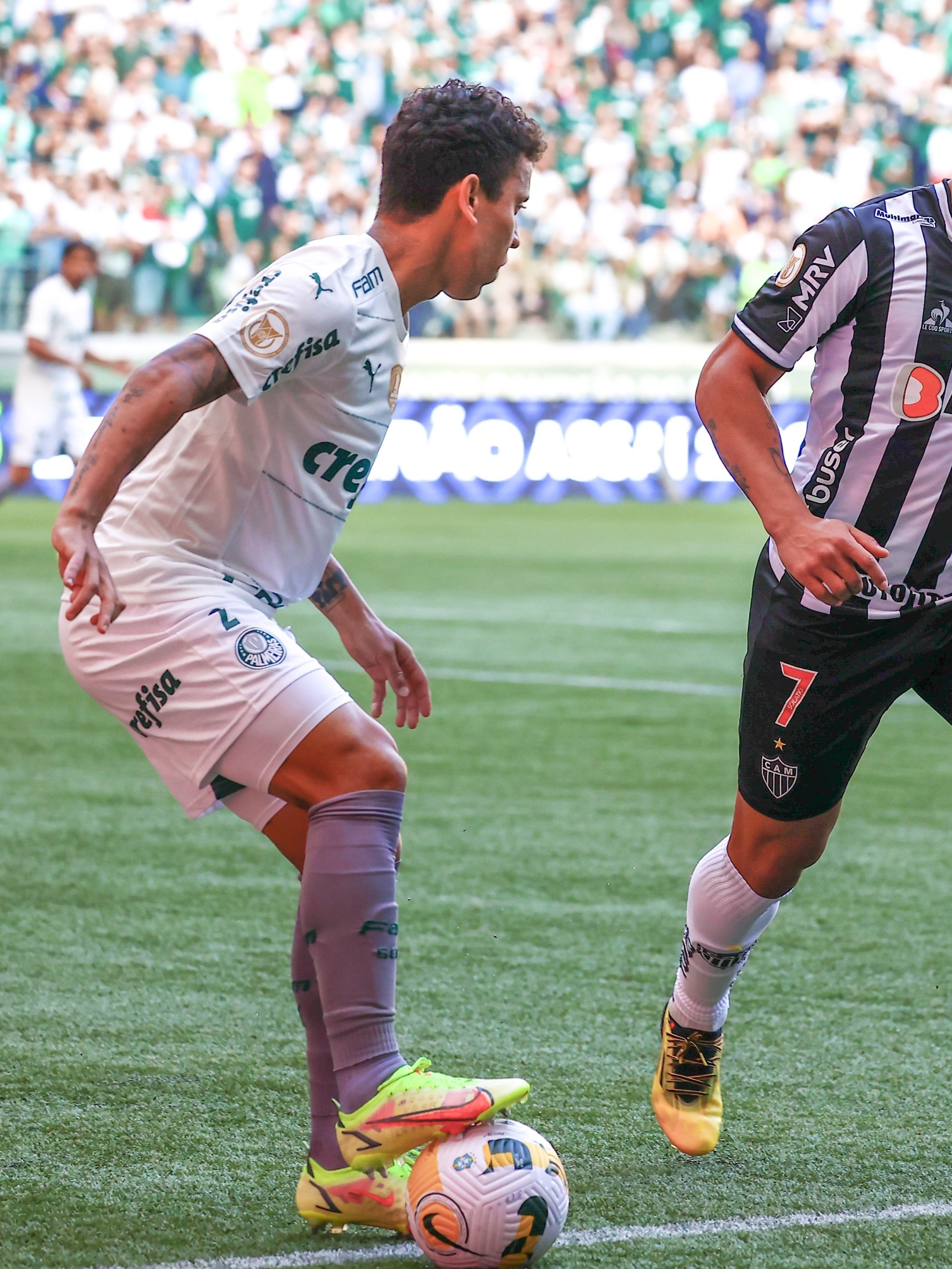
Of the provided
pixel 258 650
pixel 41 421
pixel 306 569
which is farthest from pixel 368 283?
pixel 41 421

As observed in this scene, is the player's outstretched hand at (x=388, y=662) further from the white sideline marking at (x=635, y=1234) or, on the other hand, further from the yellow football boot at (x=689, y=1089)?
the white sideline marking at (x=635, y=1234)

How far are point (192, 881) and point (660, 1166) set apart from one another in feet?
7.17

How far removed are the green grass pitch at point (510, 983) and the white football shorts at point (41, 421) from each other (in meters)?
6.65

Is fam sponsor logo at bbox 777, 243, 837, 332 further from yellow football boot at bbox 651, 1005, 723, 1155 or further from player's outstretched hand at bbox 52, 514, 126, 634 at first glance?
yellow football boot at bbox 651, 1005, 723, 1155

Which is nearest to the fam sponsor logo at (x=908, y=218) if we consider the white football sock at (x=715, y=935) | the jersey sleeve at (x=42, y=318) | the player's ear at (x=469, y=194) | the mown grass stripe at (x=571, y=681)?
the player's ear at (x=469, y=194)

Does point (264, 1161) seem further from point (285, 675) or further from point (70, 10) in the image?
point (70, 10)

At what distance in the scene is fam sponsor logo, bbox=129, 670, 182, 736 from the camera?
260cm

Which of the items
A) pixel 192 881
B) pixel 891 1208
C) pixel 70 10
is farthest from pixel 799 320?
pixel 70 10

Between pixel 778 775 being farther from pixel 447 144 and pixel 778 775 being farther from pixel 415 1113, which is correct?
pixel 447 144

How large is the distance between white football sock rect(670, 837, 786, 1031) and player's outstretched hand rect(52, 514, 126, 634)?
4.15 ft

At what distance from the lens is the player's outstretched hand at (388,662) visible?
10.1ft

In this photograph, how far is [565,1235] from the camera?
100 inches

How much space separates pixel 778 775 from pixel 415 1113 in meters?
0.92

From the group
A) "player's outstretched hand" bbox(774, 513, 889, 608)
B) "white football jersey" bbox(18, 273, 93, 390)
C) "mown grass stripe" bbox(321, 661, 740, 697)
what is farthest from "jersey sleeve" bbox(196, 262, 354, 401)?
"white football jersey" bbox(18, 273, 93, 390)
